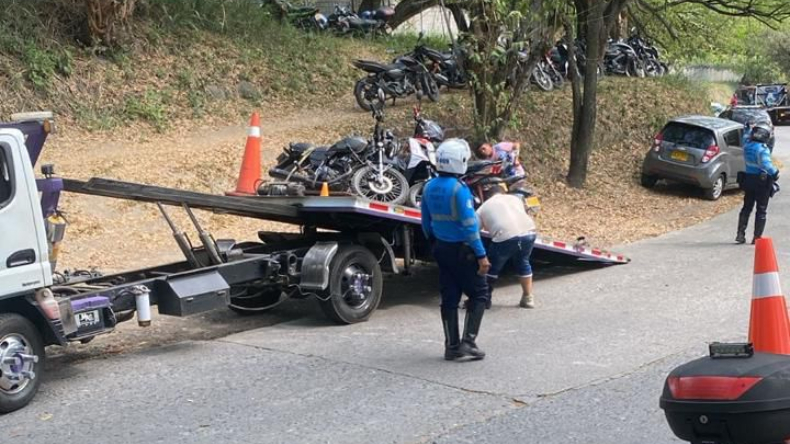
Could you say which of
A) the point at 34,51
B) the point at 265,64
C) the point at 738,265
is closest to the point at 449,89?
the point at 265,64


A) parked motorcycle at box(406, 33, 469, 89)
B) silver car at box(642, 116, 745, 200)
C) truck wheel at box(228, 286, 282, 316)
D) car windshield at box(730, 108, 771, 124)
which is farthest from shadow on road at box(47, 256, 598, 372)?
car windshield at box(730, 108, 771, 124)

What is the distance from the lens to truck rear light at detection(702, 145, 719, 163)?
2025 centimetres

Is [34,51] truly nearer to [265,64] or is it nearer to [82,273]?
[265,64]

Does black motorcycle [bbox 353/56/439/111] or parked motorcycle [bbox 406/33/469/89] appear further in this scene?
parked motorcycle [bbox 406/33/469/89]

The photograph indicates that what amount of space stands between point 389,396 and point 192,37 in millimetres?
15815

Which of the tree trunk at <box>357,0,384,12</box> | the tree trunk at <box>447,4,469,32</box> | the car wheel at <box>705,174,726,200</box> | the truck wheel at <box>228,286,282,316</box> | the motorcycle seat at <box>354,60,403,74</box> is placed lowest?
the car wheel at <box>705,174,726,200</box>

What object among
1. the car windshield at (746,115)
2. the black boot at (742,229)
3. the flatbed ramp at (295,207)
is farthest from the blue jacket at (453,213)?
the car windshield at (746,115)

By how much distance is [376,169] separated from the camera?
1248 centimetres

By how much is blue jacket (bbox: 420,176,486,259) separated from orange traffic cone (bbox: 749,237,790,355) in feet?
7.97

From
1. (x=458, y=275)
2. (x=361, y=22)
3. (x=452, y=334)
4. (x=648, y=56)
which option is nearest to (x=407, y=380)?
(x=452, y=334)

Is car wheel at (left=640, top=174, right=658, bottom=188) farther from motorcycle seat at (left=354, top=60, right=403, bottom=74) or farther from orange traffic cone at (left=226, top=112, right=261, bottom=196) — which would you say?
orange traffic cone at (left=226, top=112, right=261, bottom=196)

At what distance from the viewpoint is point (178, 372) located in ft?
24.9

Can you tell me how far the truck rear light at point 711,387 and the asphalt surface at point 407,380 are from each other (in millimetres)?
1789

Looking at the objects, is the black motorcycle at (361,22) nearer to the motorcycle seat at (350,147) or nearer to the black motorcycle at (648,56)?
the black motorcycle at (648,56)
